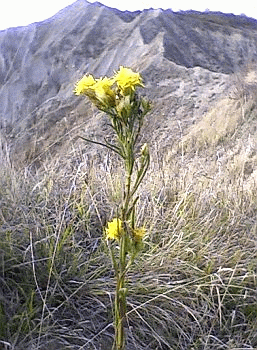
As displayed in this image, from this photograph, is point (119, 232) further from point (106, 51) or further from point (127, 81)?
point (106, 51)

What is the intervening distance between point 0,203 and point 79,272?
1.84ft

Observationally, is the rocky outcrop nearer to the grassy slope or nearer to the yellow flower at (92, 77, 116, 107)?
the grassy slope

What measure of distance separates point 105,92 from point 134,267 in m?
1.25

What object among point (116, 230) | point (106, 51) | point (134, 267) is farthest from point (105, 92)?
point (106, 51)

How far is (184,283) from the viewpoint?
9.23 feet

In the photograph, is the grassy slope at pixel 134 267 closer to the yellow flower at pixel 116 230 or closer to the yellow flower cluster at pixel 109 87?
the yellow flower at pixel 116 230

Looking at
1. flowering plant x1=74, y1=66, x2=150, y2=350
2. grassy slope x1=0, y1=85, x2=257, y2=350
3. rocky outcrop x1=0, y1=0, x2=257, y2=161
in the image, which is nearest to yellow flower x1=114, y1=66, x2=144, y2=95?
flowering plant x1=74, y1=66, x2=150, y2=350

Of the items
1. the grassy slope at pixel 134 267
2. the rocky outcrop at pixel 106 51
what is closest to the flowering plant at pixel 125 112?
the grassy slope at pixel 134 267

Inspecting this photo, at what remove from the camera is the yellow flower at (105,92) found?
1776mm

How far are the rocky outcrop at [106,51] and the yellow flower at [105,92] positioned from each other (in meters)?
12.0

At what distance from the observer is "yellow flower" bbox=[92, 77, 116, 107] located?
178cm

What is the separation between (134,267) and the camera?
2848 millimetres

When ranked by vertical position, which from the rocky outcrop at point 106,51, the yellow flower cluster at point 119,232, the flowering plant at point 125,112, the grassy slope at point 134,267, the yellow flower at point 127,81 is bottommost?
the rocky outcrop at point 106,51

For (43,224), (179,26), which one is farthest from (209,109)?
(43,224)
